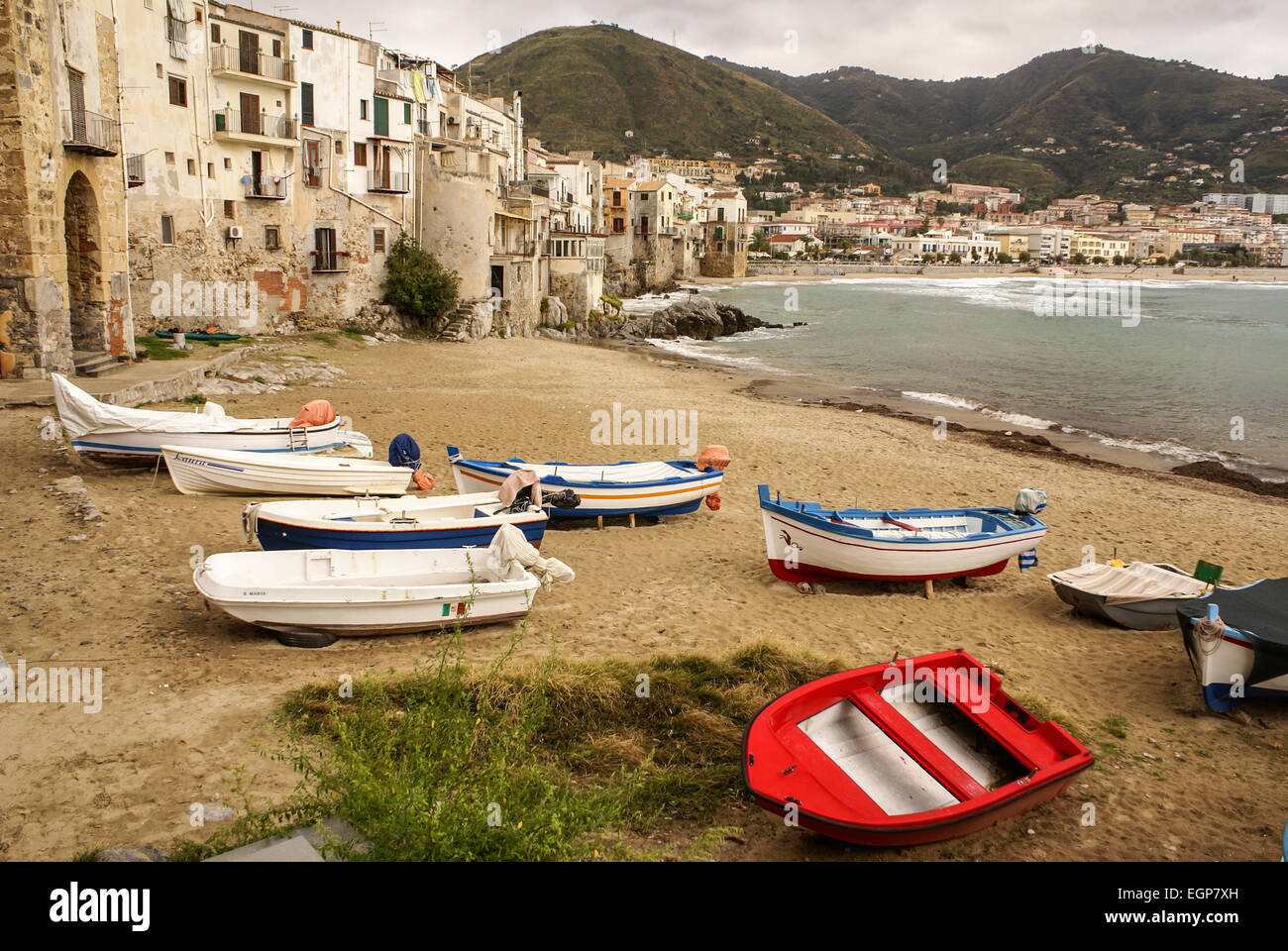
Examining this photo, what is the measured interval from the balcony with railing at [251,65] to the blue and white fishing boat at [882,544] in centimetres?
2585

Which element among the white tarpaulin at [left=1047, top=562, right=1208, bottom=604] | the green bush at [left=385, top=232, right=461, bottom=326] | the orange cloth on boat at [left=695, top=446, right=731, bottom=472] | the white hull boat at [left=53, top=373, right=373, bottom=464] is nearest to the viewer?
the white tarpaulin at [left=1047, top=562, right=1208, bottom=604]

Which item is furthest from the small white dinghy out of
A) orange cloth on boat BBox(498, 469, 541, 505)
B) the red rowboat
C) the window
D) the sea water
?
the window

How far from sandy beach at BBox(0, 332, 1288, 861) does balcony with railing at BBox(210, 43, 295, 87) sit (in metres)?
14.1

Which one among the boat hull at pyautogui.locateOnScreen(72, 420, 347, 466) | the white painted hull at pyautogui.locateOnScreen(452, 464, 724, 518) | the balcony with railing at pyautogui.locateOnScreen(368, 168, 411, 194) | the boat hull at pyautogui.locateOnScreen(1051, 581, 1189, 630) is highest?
the balcony with railing at pyautogui.locateOnScreen(368, 168, 411, 194)

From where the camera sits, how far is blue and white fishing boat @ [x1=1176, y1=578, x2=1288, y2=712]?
26.7 ft

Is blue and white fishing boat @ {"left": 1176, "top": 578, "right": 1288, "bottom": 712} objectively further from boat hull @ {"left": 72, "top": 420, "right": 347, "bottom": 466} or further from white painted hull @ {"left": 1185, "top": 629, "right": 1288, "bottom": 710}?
boat hull @ {"left": 72, "top": 420, "right": 347, "bottom": 466}

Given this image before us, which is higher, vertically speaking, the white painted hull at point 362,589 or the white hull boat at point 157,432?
the white hull boat at point 157,432

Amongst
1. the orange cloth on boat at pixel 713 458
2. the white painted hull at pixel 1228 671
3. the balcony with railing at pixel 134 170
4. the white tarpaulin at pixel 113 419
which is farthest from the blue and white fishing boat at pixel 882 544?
the balcony with railing at pixel 134 170

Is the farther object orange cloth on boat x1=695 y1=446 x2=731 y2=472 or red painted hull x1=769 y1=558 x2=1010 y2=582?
orange cloth on boat x1=695 y1=446 x2=731 y2=472

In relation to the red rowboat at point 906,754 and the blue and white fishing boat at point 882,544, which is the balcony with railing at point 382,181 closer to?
the blue and white fishing boat at point 882,544

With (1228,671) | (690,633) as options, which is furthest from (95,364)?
(1228,671)

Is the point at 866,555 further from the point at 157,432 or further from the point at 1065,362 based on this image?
the point at 1065,362

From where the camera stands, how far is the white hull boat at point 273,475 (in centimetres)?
1372

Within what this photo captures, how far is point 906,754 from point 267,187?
98.2 ft
